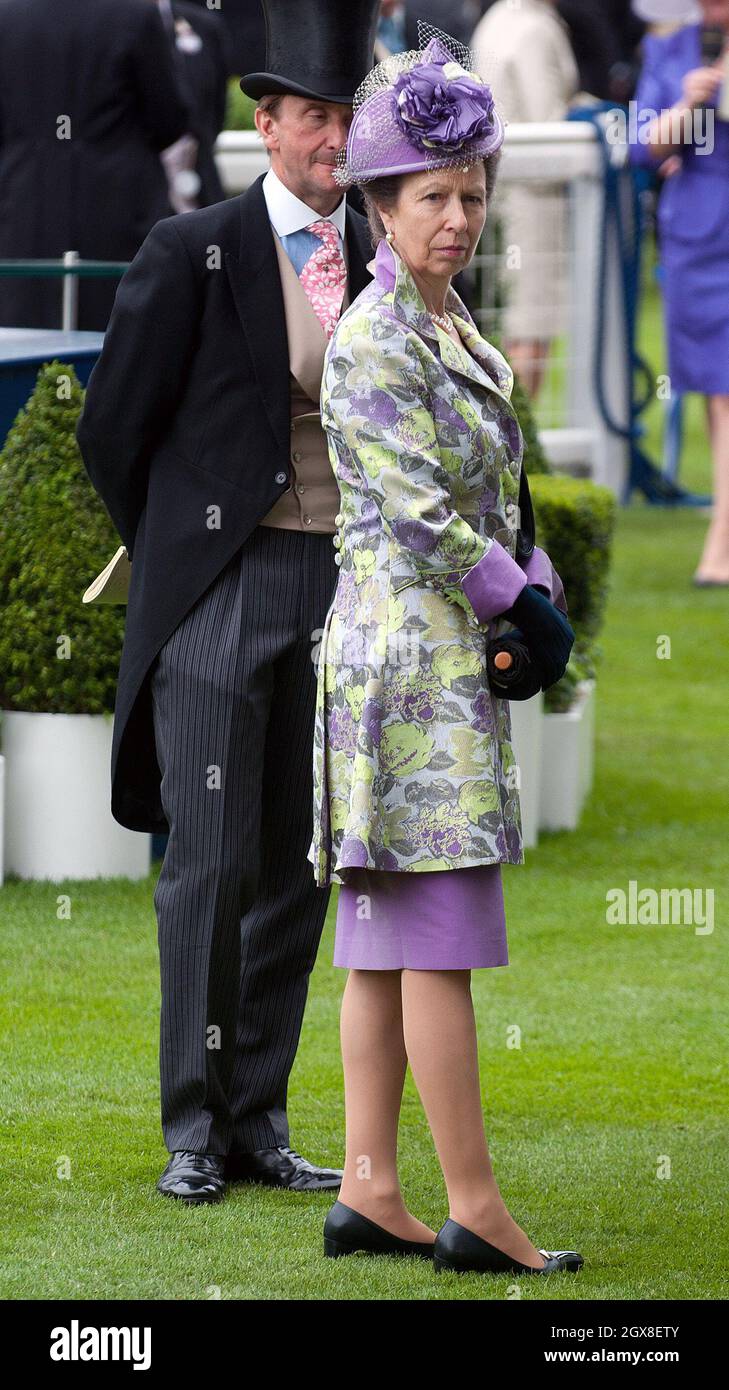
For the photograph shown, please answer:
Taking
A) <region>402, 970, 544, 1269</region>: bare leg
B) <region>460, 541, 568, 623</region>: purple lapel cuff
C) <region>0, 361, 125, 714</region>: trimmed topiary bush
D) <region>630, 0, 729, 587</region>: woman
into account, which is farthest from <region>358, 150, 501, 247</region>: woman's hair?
<region>630, 0, 729, 587</region>: woman

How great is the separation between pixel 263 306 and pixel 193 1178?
4.79ft

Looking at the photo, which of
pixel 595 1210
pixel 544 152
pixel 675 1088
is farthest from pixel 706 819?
pixel 544 152

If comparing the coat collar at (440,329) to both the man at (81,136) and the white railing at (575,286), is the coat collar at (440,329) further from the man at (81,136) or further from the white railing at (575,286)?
the white railing at (575,286)

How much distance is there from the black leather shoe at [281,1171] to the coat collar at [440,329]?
1.41 metres

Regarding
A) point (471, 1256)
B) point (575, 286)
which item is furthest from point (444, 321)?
point (575, 286)

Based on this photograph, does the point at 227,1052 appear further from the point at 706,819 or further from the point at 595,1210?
the point at 706,819

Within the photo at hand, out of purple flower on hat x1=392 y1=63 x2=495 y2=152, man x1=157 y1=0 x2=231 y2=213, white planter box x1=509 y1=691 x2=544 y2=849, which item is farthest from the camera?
man x1=157 y1=0 x2=231 y2=213

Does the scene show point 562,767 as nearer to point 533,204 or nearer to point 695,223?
point 695,223

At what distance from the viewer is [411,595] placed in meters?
3.49

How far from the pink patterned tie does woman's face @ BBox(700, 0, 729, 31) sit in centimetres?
599

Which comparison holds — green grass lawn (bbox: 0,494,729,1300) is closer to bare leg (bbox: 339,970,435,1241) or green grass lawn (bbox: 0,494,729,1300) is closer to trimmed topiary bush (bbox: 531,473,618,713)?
bare leg (bbox: 339,970,435,1241)

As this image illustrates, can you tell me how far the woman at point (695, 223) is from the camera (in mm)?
9625

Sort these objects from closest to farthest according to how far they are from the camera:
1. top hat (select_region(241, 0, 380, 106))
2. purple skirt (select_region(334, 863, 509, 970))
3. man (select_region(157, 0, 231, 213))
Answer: purple skirt (select_region(334, 863, 509, 970)), top hat (select_region(241, 0, 380, 106)), man (select_region(157, 0, 231, 213))

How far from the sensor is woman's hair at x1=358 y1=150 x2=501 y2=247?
3.49 m
